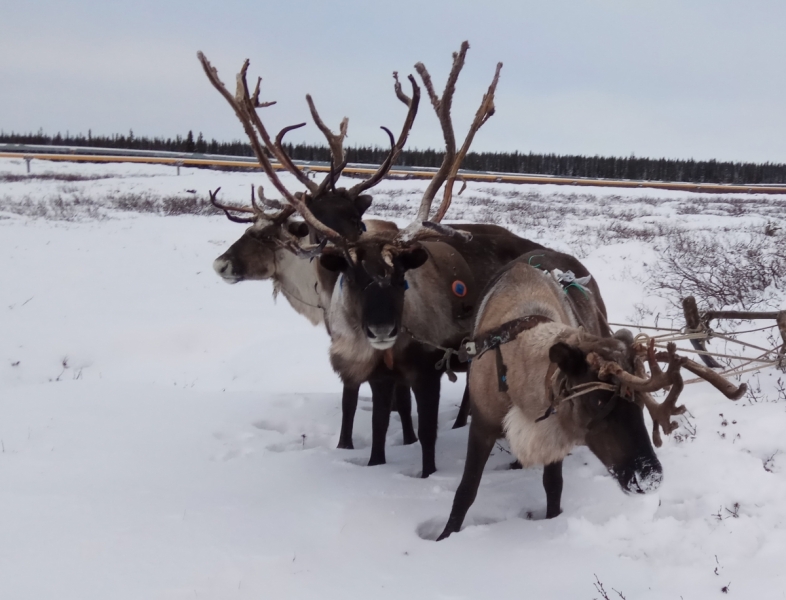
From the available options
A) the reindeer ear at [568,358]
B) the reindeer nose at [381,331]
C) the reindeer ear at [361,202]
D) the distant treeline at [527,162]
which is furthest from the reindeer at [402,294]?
the distant treeline at [527,162]

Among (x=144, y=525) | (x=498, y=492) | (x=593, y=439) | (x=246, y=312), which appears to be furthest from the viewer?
(x=246, y=312)

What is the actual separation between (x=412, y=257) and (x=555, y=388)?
1546 mm

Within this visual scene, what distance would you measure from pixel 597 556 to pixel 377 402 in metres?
1.96

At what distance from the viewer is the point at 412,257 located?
4.06 m

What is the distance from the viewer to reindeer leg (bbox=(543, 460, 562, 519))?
3.64m

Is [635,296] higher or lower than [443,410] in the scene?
higher

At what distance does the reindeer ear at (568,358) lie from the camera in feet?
8.72

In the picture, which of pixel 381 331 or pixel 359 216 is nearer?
pixel 381 331

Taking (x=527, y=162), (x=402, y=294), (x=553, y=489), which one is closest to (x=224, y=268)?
(x=402, y=294)

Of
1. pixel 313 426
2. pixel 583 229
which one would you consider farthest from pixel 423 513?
pixel 583 229

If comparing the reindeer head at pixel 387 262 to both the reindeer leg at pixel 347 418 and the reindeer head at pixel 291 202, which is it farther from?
the reindeer leg at pixel 347 418

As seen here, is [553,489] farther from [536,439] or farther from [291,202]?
[291,202]

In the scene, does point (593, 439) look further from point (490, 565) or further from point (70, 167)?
point (70, 167)

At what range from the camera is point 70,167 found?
29.8m
